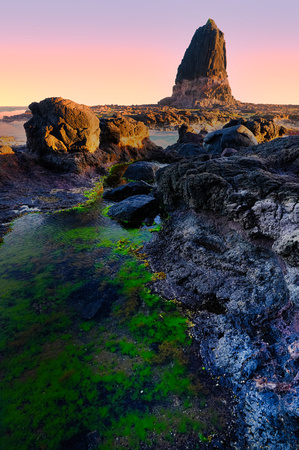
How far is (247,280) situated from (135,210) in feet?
24.6


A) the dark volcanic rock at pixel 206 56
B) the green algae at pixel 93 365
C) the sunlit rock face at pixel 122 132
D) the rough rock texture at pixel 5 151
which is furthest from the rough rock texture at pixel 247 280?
the dark volcanic rock at pixel 206 56

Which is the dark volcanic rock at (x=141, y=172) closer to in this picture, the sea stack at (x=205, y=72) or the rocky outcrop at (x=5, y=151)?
the rocky outcrop at (x=5, y=151)

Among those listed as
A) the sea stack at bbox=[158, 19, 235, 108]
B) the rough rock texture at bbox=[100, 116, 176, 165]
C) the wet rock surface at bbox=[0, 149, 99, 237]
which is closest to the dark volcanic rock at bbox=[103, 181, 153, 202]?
the wet rock surface at bbox=[0, 149, 99, 237]

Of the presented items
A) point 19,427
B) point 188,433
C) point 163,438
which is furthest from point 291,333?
point 19,427

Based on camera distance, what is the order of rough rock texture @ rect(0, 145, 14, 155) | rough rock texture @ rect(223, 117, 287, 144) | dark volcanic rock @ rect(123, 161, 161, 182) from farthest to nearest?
rough rock texture @ rect(223, 117, 287, 144) < dark volcanic rock @ rect(123, 161, 161, 182) < rough rock texture @ rect(0, 145, 14, 155)

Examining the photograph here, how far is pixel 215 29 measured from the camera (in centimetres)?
10650

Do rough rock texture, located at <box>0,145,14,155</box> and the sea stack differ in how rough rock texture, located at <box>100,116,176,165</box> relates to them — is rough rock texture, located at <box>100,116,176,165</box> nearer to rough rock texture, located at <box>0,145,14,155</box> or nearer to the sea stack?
rough rock texture, located at <box>0,145,14,155</box>

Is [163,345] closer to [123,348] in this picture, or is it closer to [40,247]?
[123,348]

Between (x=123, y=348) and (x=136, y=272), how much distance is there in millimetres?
3022

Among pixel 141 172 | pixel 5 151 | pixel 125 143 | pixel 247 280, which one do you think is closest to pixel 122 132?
pixel 125 143

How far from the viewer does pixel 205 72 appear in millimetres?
104875

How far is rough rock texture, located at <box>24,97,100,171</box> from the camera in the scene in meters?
18.8

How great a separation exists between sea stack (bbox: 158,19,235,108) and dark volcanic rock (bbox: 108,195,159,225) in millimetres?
102274

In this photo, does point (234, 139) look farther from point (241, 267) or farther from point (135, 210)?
point (241, 267)
